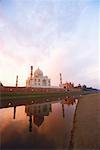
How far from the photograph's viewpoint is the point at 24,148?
7.11 m

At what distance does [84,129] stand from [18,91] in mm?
30886

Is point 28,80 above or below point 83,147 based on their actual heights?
above

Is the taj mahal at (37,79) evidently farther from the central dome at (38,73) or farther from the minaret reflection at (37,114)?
the minaret reflection at (37,114)

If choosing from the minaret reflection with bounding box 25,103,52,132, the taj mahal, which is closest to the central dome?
the taj mahal

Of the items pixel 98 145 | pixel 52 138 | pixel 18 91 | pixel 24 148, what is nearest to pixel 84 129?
pixel 52 138

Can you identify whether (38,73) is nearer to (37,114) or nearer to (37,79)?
(37,79)

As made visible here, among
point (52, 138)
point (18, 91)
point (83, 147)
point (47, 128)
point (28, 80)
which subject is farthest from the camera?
point (28, 80)

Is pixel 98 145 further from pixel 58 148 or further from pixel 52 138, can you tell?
pixel 52 138

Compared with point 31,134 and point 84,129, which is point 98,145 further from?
point 31,134

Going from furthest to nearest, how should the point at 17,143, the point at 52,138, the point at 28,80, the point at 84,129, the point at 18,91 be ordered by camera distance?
the point at 28,80 < the point at 18,91 < the point at 84,129 < the point at 52,138 < the point at 17,143

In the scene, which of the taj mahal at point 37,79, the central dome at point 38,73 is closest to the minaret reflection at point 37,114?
the taj mahal at point 37,79

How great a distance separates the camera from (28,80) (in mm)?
87000

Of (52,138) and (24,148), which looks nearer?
(24,148)

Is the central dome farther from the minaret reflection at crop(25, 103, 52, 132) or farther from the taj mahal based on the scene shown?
Answer: the minaret reflection at crop(25, 103, 52, 132)
